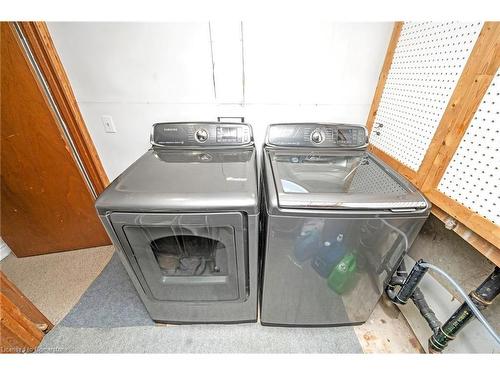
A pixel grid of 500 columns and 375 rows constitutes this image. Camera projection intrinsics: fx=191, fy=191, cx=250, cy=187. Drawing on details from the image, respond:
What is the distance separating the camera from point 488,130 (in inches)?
27.9

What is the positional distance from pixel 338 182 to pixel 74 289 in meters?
2.01

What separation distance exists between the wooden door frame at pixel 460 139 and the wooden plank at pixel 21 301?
7.00 feet

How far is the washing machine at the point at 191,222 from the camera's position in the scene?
75cm

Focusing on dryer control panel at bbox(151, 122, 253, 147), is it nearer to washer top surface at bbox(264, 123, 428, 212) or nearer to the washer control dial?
washer top surface at bbox(264, 123, 428, 212)

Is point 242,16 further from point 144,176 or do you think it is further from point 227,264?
point 227,264

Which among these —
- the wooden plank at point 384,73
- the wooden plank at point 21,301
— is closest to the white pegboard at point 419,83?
the wooden plank at point 384,73

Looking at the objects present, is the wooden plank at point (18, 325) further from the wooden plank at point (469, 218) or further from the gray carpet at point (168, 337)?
the wooden plank at point (469, 218)

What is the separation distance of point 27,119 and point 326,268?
2022 mm

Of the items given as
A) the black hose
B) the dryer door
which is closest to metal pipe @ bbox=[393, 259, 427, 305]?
the black hose

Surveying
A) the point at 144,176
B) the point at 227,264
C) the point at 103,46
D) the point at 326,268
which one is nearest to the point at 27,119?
the point at 103,46

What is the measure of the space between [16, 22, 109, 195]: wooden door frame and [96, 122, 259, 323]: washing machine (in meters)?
0.64

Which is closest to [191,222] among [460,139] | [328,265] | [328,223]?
[328,223]

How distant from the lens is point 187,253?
100 centimetres

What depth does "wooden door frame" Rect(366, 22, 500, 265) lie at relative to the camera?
694 millimetres
